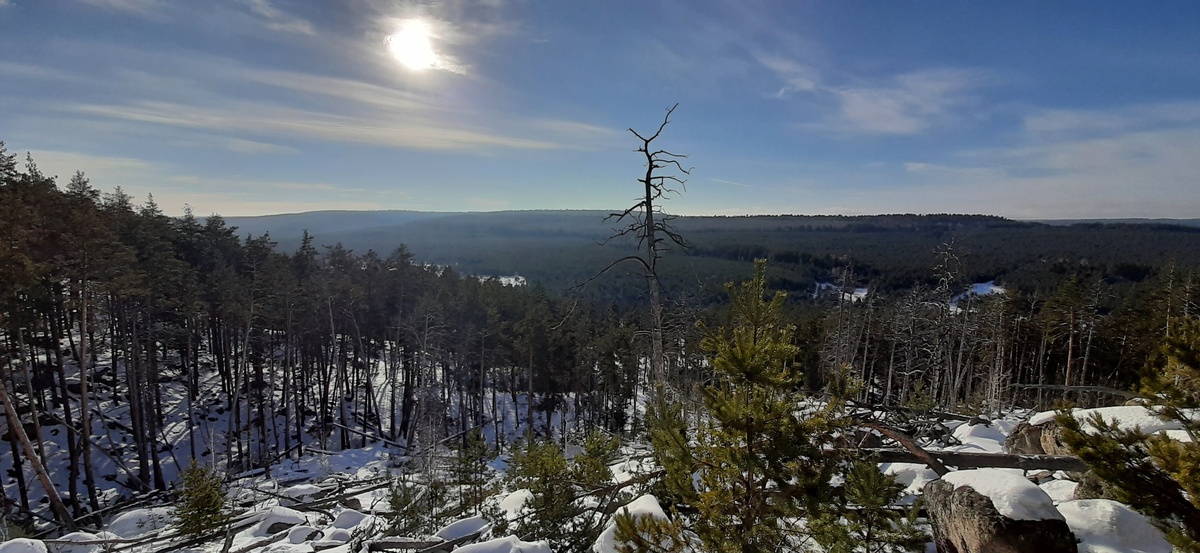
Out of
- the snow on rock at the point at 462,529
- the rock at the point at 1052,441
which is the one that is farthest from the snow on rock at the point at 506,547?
the rock at the point at 1052,441

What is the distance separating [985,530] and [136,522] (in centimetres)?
2104

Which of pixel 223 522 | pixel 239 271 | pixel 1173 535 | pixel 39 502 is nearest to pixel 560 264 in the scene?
pixel 239 271

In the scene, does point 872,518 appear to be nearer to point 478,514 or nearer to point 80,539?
point 478,514

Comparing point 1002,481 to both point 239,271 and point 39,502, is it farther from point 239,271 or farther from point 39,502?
point 239,271

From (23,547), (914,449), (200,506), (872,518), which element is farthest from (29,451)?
(914,449)

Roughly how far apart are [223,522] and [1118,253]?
174705 mm

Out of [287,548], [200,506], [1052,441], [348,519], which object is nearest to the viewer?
[1052,441]

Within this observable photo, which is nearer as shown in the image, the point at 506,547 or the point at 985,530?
the point at 985,530

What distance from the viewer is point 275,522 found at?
9.73 metres

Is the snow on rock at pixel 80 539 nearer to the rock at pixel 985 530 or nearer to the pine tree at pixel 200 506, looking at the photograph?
the pine tree at pixel 200 506

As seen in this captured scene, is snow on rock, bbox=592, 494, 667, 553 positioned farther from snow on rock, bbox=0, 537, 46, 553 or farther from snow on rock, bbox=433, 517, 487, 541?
snow on rock, bbox=0, 537, 46, 553

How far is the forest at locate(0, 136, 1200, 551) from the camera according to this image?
19.0 metres

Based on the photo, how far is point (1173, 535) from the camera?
3.19 meters

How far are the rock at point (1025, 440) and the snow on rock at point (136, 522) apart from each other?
63.0ft
